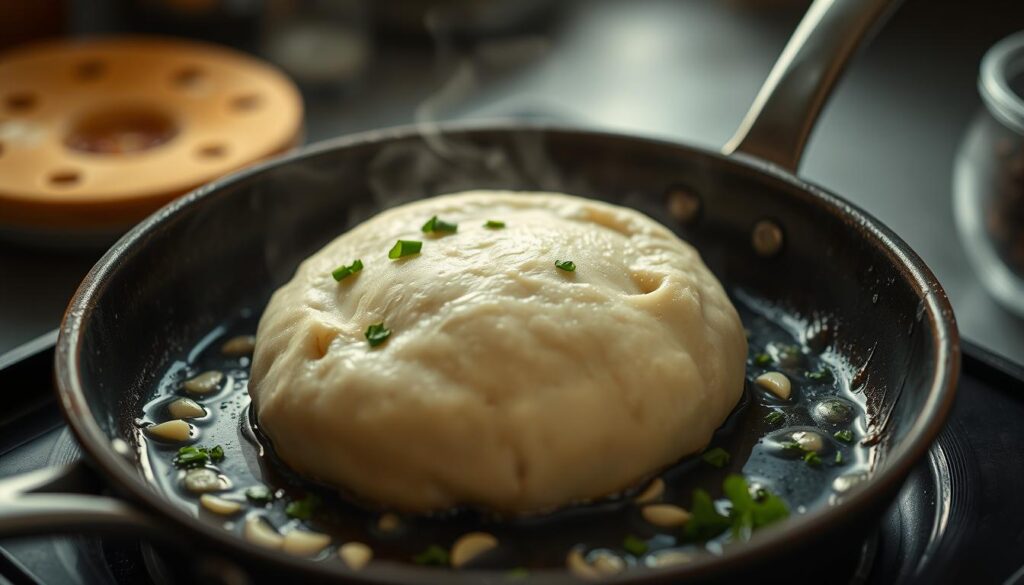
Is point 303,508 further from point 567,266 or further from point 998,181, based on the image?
point 998,181

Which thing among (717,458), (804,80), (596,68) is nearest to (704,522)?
(717,458)

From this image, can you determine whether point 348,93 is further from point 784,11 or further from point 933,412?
point 933,412

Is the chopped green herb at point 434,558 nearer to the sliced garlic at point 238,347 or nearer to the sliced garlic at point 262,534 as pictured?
the sliced garlic at point 262,534

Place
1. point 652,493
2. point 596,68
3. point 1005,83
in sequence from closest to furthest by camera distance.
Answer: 1. point 652,493
2. point 1005,83
3. point 596,68

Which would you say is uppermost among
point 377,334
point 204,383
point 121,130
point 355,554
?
point 377,334

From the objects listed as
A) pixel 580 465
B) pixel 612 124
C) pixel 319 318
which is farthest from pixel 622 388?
pixel 612 124

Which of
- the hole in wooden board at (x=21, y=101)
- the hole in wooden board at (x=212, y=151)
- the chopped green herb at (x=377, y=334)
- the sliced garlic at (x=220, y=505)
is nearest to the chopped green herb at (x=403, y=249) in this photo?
the chopped green herb at (x=377, y=334)
